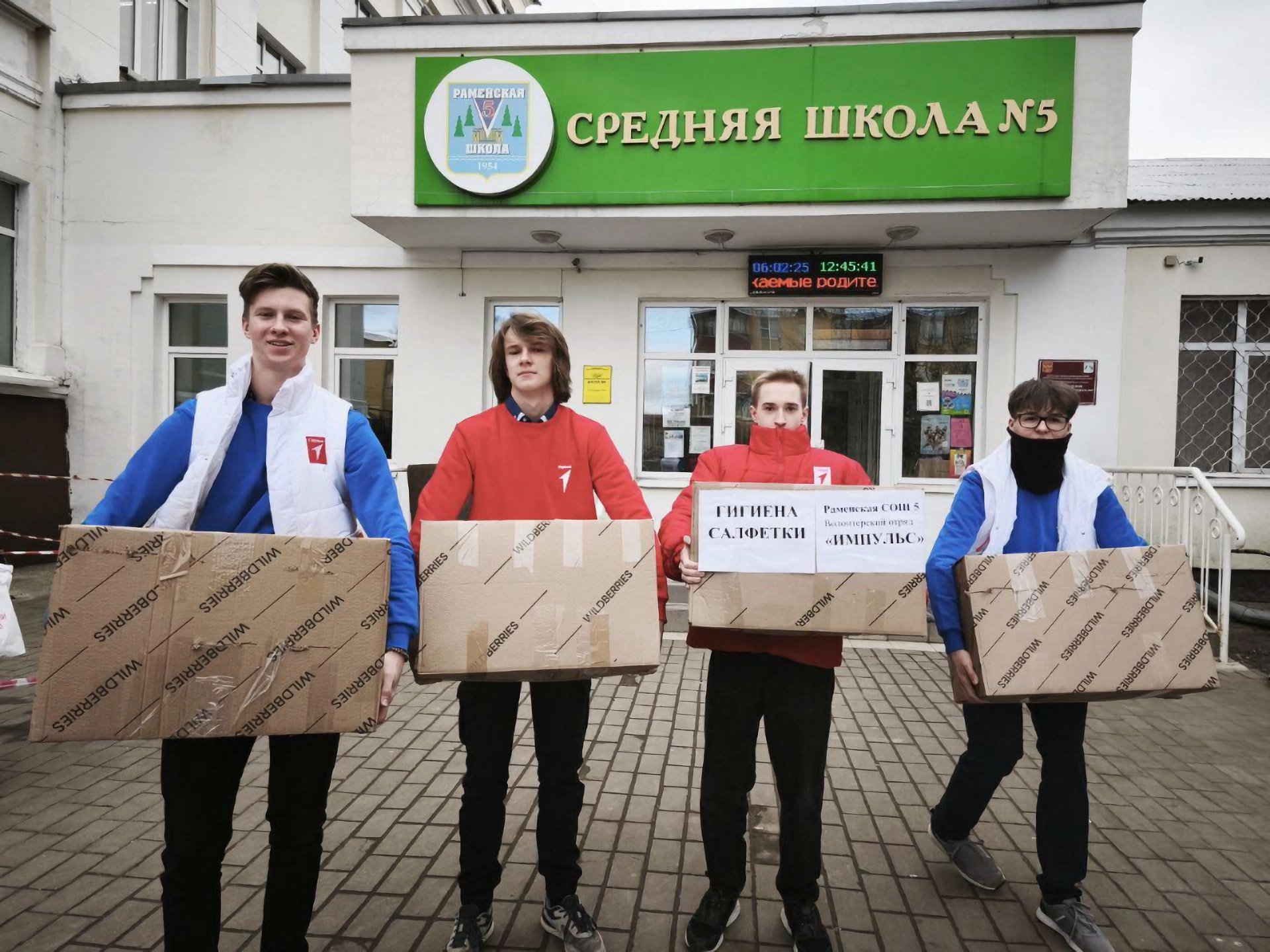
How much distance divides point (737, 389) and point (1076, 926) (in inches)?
240

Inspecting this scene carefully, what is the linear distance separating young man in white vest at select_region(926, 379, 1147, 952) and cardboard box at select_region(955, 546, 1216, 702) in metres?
0.13

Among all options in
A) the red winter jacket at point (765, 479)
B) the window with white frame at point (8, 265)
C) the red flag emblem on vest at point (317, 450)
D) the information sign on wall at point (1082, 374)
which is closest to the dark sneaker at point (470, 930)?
the red winter jacket at point (765, 479)

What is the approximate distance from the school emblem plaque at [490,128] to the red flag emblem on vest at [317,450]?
553cm

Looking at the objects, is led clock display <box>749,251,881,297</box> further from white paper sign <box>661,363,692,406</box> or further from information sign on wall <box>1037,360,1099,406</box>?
information sign on wall <box>1037,360,1099,406</box>

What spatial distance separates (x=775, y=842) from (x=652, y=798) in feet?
2.03

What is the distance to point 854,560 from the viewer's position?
2025mm

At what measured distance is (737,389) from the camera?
7762mm

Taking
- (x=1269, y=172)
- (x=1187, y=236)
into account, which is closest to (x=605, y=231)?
(x=1187, y=236)

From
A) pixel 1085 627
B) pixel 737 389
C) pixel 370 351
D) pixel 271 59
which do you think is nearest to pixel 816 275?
pixel 737 389

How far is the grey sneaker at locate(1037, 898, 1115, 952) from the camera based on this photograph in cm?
→ 218

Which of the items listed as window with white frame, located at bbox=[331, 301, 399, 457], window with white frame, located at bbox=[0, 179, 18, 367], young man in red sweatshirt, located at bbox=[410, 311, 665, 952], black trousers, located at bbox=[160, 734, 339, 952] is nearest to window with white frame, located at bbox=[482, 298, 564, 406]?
window with white frame, located at bbox=[331, 301, 399, 457]

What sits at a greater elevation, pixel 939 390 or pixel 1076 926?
pixel 939 390

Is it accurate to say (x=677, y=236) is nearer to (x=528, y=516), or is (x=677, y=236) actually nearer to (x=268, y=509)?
(x=528, y=516)

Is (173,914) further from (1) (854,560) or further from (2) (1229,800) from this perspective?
(2) (1229,800)
